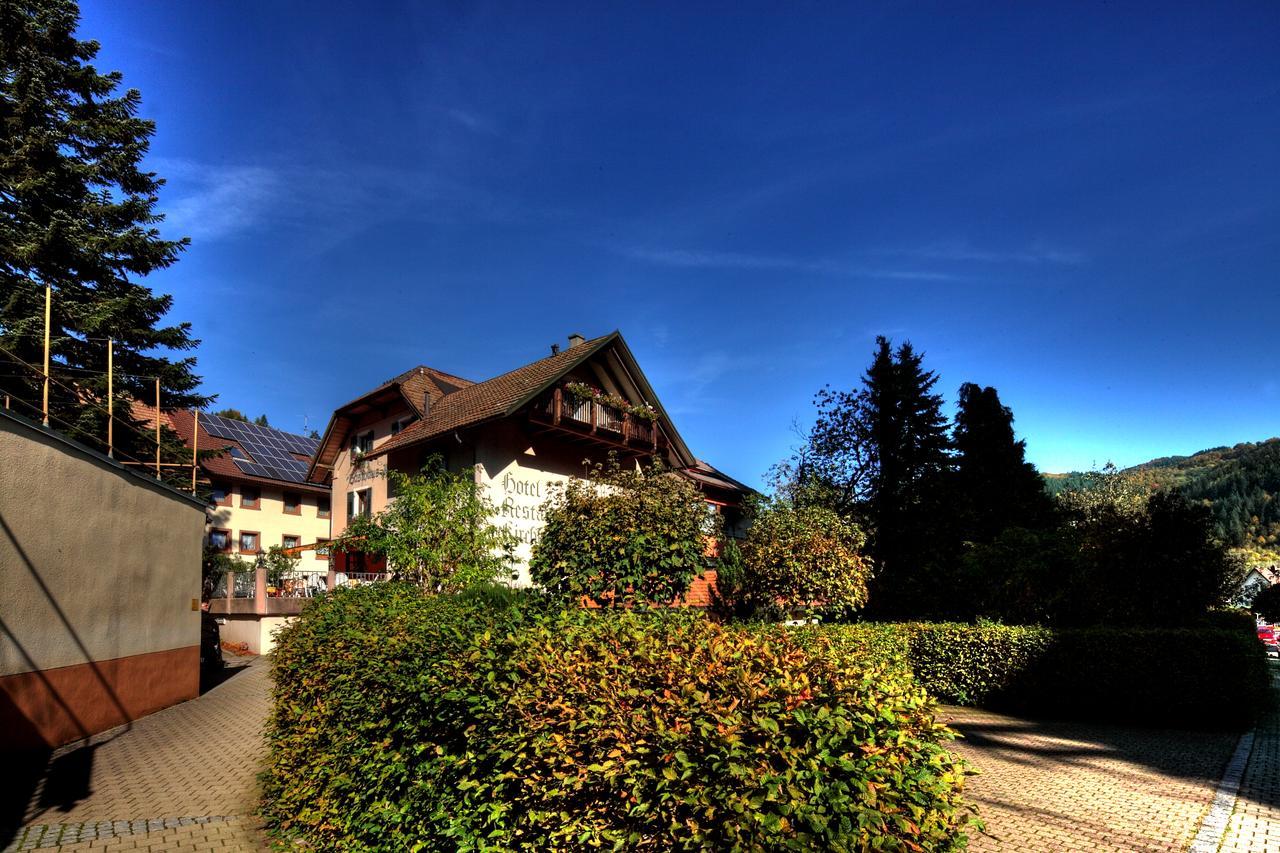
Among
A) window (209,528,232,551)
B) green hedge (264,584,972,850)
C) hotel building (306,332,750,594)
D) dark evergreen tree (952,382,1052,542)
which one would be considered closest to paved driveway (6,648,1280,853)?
green hedge (264,584,972,850)

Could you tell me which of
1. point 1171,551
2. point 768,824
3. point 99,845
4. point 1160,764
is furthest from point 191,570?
point 1171,551

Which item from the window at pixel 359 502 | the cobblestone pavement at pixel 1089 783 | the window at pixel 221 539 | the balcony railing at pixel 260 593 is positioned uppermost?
the window at pixel 359 502

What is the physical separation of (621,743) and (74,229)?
74.6ft

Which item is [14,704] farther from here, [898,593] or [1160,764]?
[898,593]

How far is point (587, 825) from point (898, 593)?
24515 millimetres

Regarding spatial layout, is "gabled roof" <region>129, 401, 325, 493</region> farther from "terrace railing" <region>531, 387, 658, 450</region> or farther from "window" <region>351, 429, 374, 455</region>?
"terrace railing" <region>531, 387, 658, 450</region>

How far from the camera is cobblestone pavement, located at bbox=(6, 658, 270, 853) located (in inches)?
259

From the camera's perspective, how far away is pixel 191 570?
1377 cm

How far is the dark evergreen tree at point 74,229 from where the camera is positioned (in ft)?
58.2

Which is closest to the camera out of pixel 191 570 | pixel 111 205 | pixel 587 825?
pixel 587 825

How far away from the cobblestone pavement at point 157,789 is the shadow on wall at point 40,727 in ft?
0.13

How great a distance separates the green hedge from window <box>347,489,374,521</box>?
66.0 feet

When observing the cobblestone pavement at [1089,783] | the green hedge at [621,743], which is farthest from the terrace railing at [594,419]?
the green hedge at [621,743]

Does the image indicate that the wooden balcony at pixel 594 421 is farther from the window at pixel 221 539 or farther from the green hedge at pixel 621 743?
the window at pixel 221 539
